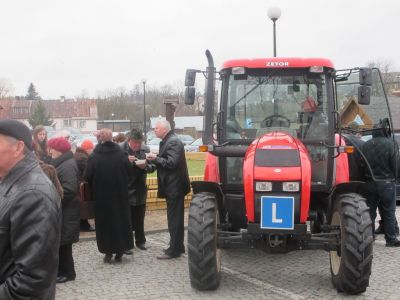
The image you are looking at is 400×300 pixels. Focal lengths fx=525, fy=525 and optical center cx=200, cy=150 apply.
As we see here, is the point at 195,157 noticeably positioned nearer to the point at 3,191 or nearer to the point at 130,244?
the point at 130,244

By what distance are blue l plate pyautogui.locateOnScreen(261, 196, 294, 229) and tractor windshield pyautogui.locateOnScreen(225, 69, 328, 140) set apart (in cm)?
116

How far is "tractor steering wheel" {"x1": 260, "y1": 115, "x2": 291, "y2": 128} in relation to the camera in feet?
20.3

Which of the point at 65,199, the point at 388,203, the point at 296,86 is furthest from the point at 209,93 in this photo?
the point at 388,203

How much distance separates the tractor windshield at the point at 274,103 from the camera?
20.1ft

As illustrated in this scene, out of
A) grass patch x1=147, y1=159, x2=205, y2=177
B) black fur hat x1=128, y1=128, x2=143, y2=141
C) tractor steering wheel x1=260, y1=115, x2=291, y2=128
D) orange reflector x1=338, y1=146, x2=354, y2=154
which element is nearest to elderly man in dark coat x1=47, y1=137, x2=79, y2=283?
black fur hat x1=128, y1=128, x2=143, y2=141

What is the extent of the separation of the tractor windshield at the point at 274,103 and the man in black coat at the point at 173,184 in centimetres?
95

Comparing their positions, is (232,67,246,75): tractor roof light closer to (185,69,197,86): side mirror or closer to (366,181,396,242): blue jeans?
(185,69,197,86): side mirror

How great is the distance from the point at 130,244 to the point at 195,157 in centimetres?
1495

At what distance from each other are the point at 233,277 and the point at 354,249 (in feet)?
5.08

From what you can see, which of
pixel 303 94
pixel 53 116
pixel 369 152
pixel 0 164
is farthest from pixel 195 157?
pixel 53 116

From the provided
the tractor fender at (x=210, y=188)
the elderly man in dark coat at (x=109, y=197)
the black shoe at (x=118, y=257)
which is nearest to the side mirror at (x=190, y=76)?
the tractor fender at (x=210, y=188)

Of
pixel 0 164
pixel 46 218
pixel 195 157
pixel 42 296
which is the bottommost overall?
pixel 195 157

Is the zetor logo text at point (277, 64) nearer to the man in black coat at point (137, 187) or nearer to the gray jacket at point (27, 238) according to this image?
the man in black coat at point (137, 187)

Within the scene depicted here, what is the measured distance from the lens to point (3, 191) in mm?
2359
